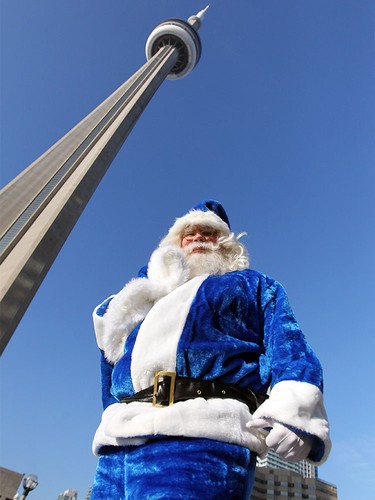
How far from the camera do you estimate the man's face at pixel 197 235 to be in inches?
88.1

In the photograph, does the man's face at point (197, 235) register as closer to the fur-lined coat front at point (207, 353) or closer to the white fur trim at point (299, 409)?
the fur-lined coat front at point (207, 353)

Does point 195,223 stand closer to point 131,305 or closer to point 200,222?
point 200,222

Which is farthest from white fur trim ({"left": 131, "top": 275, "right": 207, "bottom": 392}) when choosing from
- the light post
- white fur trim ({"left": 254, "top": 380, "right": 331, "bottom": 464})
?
the light post

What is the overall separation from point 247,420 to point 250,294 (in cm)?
55

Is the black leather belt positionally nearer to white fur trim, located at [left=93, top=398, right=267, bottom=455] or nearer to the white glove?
white fur trim, located at [left=93, top=398, right=267, bottom=455]

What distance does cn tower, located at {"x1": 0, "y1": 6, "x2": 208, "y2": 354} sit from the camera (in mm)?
3825

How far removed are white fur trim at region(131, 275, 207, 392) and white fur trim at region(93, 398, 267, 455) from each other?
0.45 feet

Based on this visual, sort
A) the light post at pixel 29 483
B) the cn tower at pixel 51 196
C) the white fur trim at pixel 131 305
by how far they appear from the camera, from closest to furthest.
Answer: the white fur trim at pixel 131 305 < the cn tower at pixel 51 196 < the light post at pixel 29 483

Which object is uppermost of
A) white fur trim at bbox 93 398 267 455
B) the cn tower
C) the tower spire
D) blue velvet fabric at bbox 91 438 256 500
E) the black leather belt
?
the tower spire

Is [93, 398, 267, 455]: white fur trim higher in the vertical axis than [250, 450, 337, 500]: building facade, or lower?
lower

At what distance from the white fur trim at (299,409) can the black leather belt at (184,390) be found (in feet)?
0.50

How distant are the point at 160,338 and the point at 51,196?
217 inches

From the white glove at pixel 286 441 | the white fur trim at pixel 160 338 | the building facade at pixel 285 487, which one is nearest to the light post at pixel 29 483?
the white fur trim at pixel 160 338

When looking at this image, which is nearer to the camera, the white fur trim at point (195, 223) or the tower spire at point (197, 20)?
the white fur trim at point (195, 223)
